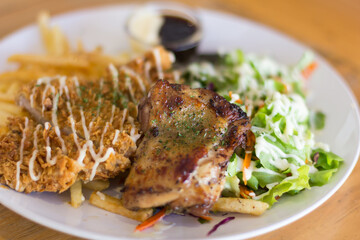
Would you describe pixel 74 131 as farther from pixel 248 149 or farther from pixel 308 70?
pixel 308 70

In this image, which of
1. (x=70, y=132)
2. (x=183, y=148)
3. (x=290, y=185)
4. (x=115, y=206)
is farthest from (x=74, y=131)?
(x=290, y=185)

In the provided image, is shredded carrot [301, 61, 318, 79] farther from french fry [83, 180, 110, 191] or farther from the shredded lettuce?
french fry [83, 180, 110, 191]

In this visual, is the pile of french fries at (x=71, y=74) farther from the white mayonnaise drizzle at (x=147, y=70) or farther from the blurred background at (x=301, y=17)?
the blurred background at (x=301, y=17)

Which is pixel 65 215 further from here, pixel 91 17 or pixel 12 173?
pixel 91 17

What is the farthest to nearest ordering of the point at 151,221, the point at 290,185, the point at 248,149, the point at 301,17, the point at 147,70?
the point at 301,17, the point at 147,70, the point at 248,149, the point at 290,185, the point at 151,221

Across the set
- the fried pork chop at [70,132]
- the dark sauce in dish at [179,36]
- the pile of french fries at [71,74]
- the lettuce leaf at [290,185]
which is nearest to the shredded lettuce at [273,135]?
Answer: the lettuce leaf at [290,185]

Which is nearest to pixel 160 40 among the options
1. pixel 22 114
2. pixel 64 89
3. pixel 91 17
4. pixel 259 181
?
pixel 91 17
